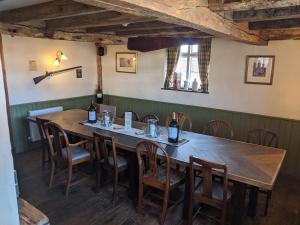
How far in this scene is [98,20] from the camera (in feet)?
10.0

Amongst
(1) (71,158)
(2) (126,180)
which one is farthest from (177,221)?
(1) (71,158)

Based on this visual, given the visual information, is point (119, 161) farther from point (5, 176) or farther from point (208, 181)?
point (5, 176)

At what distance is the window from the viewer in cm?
462

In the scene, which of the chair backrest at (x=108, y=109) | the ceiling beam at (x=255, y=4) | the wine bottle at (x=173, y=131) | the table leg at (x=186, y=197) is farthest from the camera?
the chair backrest at (x=108, y=109)

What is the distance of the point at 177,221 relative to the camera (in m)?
2.73

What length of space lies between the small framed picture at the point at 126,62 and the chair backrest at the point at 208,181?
356 cm

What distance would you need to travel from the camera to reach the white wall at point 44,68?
4.29 metres

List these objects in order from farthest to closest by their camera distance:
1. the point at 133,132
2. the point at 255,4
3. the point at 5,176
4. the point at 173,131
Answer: the point at 133,132, the point at 173,131, the point at 255,4, the point at 5,176

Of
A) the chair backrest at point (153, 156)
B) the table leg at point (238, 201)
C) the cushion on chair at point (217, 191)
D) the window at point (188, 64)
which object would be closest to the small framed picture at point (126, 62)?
the window at point (188, 64)

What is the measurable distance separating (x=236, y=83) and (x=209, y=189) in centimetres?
241

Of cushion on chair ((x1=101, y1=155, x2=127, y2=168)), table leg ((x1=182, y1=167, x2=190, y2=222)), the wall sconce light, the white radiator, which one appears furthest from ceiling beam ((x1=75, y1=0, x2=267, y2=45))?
the white radiator

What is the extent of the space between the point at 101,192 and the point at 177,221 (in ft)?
3.75

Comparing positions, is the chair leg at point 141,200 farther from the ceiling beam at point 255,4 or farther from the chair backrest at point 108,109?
the ceiling beam at point 255,4

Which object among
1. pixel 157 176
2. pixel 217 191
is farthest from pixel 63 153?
pixel 217 191
